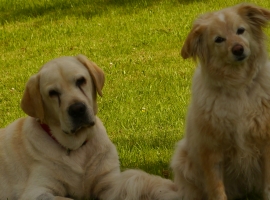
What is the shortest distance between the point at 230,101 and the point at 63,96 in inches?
56.2

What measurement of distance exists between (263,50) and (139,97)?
3.71 meters

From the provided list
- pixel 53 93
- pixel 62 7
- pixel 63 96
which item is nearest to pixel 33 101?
pixel 53 93

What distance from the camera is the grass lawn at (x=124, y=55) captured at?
747 centimetres

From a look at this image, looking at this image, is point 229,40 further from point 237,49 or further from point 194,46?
point 194,46

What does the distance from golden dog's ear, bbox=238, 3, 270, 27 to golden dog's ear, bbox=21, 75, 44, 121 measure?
1878 mm

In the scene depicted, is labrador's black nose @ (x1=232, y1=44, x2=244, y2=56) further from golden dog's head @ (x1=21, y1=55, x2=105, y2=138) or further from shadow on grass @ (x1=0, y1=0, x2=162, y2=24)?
shadow on grass @ (x1=0, y1=0, x2=162, y2=24)

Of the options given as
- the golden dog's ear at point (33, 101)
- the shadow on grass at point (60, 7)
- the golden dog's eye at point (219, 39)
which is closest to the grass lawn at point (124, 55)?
the shadow on grass at point (60, 7)

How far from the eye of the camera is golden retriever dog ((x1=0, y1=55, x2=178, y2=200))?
5621 mm

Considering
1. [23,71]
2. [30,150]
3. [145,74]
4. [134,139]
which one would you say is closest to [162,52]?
[145,74]

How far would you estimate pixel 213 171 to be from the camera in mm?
5340

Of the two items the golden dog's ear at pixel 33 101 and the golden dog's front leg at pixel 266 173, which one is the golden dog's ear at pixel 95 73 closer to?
the golden dog's ear at pixel 33 101

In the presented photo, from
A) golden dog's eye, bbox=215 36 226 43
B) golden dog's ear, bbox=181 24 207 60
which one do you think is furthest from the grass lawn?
golden dog's eye, bbox=215 36 226 43

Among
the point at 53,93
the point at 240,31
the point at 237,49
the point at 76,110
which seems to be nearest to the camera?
the point at 237,49

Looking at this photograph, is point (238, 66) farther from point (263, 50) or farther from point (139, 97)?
point (139, 97)
